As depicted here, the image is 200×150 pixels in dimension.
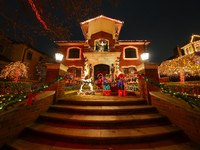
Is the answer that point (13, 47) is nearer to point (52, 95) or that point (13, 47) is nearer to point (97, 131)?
point (52, 95)

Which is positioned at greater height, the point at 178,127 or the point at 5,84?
the point at 5,84

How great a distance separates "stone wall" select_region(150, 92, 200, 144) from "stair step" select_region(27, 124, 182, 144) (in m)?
0.26

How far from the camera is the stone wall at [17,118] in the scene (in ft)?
7.04

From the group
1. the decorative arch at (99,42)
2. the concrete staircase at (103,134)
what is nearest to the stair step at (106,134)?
the concrete staircase at (103,134)

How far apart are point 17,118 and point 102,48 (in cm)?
1158

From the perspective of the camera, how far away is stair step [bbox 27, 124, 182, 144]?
2.12 m

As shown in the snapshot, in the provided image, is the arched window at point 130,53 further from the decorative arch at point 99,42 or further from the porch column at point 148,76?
Result: the porch column at point 148,76

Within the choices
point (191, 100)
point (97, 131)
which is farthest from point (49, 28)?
point (191, 100)

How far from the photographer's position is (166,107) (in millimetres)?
3023

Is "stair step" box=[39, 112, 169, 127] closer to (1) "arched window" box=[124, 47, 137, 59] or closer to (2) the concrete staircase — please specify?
(2) the concrete staircase

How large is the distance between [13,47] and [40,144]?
21486mm

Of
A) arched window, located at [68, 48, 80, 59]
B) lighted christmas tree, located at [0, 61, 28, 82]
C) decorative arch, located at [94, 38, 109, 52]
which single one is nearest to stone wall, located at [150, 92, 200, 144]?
decorative arch, located at [94, 38, 109, 52]

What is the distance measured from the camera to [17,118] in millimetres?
2441

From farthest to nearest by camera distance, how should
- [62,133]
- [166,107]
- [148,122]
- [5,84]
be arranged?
[5,84]
[166,107]
[148,122]
[62,133]
